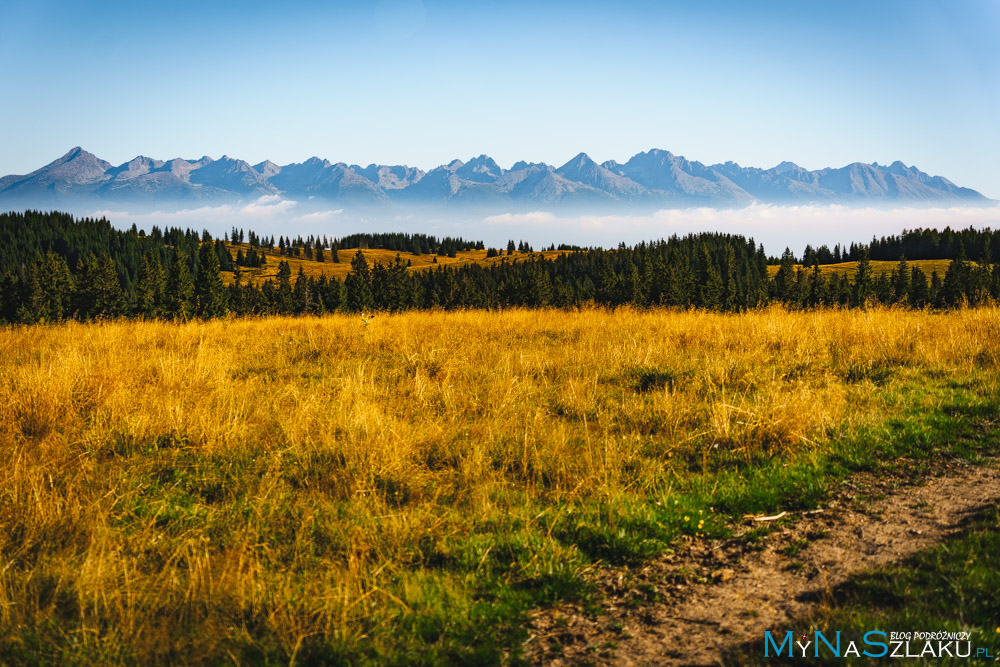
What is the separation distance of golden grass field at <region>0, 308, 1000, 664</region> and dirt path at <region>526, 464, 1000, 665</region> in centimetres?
48

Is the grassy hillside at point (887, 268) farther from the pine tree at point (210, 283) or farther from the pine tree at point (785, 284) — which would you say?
the pine tree at point (210, 283)

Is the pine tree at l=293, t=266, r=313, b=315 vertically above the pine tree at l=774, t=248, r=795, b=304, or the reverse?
the pine tree at l=774, t=248, r=795, b=304

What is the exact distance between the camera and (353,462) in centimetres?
519

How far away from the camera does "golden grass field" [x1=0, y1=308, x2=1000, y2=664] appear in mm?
3189

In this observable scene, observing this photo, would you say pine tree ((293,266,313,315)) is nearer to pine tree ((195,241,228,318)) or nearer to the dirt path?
pine tree ((195,241,228,318))

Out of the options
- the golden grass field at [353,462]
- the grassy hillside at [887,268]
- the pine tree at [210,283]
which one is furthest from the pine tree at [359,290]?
the grassy hillside at [887,268]

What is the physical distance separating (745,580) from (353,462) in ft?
12.2

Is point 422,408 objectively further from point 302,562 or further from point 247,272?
point 247,272

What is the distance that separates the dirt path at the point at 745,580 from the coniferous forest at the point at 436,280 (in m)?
41.7

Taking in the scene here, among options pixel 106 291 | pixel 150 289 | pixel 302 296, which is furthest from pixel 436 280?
pixel 106 291

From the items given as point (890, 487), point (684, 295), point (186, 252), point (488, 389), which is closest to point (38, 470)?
point (488, 389)

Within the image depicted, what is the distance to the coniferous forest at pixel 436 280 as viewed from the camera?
93000mm

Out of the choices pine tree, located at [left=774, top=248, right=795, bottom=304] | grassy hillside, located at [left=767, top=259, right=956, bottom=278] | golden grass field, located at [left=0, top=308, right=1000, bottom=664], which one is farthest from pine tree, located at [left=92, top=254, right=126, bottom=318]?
grassy hillside, located at [left=767, top=259, right=956, bottom=278]

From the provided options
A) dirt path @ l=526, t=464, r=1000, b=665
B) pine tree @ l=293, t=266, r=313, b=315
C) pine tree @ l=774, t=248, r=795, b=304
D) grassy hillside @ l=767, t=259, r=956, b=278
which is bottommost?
dirt path @ l=526, t=464, r=1000, b=665
